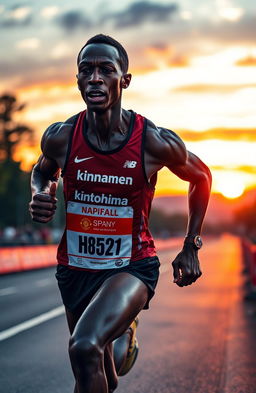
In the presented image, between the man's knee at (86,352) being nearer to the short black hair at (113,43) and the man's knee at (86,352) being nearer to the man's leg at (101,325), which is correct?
the man's leg at (101,325)

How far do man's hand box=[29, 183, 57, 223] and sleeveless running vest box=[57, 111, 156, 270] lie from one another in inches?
10.9

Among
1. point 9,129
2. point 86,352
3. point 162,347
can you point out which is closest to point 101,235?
point 86,352

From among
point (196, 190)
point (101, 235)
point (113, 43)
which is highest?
point (113, 43)

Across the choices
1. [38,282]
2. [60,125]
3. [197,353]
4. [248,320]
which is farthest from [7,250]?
[60,125]

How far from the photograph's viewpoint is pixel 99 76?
4.44 m

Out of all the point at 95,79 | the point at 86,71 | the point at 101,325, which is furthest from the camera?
the point at 86,71

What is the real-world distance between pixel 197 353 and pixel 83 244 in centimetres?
440

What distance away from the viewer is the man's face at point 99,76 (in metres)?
4.45

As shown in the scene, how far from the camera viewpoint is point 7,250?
81.4 feet

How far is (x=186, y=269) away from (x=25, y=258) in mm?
22944

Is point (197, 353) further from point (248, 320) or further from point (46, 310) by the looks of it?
point (46, 310)

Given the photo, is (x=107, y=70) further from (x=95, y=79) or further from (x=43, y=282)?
(x=43, y=282)

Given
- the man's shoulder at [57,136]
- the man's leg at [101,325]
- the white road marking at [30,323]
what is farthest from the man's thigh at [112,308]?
the white road marking at [30,323]

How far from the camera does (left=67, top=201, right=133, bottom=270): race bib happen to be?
461cm
